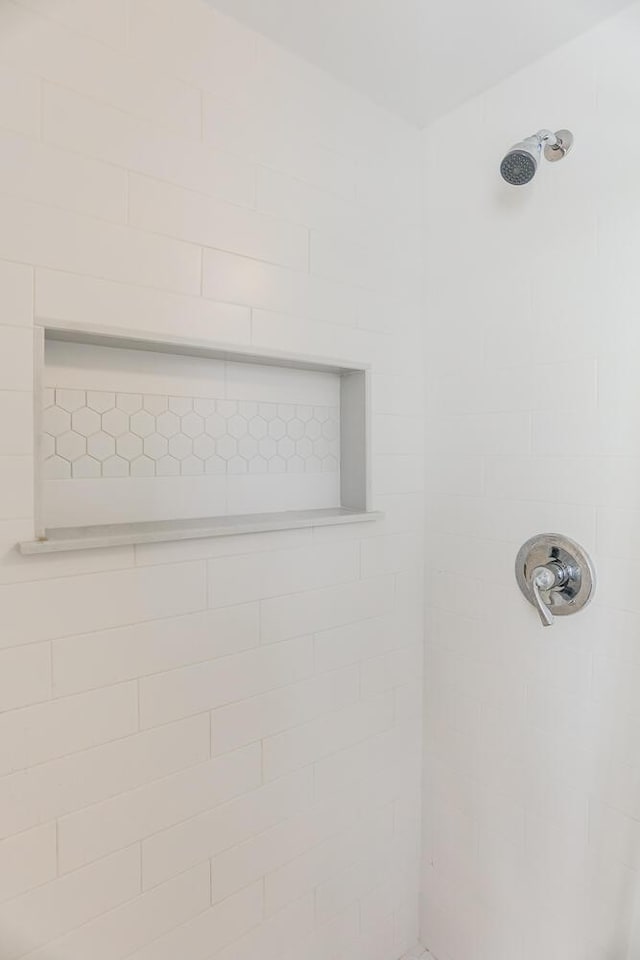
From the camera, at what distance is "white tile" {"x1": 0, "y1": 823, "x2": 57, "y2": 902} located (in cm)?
97

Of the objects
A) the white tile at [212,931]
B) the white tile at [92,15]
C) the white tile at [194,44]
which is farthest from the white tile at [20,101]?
the white tile at [212,931]

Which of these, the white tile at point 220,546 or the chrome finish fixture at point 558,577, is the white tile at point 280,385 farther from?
the chrome finish fixture at point 558,577

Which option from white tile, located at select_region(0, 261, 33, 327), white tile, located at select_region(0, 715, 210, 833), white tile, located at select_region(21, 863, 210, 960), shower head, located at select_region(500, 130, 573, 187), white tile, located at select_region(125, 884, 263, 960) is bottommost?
white tile, located at select_region(125, 884, 263, 960)

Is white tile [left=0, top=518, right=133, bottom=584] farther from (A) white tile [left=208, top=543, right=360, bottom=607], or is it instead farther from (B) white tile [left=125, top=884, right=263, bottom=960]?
(B) white tile [left=125, top=884, right=263, bottom=960]

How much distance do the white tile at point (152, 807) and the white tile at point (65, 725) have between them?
0.46ft

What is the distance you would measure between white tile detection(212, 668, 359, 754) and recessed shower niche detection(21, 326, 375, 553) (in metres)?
0.43

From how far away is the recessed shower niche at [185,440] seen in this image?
1105 mm

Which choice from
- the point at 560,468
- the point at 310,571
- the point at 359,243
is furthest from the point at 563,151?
the point at 310,571

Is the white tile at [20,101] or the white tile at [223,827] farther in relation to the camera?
the white tile at [223,827]

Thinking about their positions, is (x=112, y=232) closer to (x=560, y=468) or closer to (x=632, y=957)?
(x=560, y=468)

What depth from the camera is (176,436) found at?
1255 mm

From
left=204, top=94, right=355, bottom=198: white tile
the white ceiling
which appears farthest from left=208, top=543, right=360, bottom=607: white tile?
the white ceiling

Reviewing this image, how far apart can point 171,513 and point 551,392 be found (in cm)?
100

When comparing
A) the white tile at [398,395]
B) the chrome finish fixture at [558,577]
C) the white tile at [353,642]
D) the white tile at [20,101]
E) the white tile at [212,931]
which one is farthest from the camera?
the white tile at [398,395]
